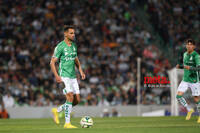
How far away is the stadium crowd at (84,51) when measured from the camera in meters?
25.3

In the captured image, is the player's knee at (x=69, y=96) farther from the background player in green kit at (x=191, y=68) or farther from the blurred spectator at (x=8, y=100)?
the blurred spectator at (x=8, y=100)

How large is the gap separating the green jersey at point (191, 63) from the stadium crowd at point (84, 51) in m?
8.04

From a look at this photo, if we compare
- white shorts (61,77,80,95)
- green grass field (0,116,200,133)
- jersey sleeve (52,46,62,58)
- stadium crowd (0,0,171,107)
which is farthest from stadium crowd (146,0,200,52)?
jersey sleeve (52,46,62,58)

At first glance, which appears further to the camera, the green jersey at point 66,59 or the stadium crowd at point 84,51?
the stadium crowd at point 84,51

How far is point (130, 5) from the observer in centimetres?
3228

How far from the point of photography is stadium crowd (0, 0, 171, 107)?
25.3 m

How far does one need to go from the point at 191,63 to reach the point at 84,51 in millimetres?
13417

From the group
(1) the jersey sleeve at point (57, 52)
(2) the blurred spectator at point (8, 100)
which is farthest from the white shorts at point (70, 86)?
(2) the blurred spectator at point (8, 100)

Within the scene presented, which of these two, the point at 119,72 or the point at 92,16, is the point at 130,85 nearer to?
the point at 119,72

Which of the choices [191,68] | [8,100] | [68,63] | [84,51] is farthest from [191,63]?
[84,51]

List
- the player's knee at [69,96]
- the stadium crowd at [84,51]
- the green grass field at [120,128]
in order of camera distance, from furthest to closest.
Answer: the stadium crowd at [84,51]
the player's knee at [69,96]
the green grass field at [120,128]

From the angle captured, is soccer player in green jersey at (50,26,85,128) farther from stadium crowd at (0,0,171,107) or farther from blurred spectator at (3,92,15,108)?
stadium crowd at (0,0,171,107)

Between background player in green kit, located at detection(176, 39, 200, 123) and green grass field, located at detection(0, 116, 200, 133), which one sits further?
background player in green kit, located at detection(176, 39, 200, 123)

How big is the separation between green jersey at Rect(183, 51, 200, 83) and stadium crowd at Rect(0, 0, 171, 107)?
804 cm
